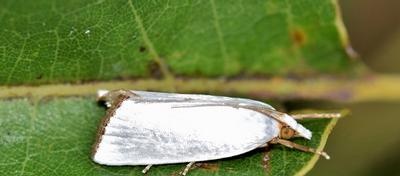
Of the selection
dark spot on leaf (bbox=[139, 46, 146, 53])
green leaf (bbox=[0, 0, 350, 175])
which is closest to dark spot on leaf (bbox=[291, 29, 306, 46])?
green leaf (bbox=[0, 0, 350, 175])

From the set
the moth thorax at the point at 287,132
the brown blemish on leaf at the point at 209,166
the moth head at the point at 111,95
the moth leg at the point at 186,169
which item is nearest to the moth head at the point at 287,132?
the moth thorax at the point at 287,132

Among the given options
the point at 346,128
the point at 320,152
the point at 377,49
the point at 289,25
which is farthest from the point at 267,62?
the point at 377,49

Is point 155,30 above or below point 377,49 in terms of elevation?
below

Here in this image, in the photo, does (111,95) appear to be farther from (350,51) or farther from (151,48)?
(350,51)

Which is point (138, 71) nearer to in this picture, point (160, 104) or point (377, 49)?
point (160, 104)

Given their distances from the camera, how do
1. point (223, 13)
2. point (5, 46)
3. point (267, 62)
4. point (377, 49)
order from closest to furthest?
point (5, 46) → point (223, 13) → point (267, 62) → point (377, 49)

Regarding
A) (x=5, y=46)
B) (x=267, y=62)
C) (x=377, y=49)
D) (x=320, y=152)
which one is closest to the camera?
(x=5, y=46)

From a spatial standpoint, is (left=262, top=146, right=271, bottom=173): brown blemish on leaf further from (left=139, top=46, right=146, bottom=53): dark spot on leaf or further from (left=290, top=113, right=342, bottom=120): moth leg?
(left=139, top=46, right=146, bottom=53): dark spot on leaf

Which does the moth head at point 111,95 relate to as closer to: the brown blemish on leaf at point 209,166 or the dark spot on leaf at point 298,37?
the brown blemish on leaf at point 209,166
